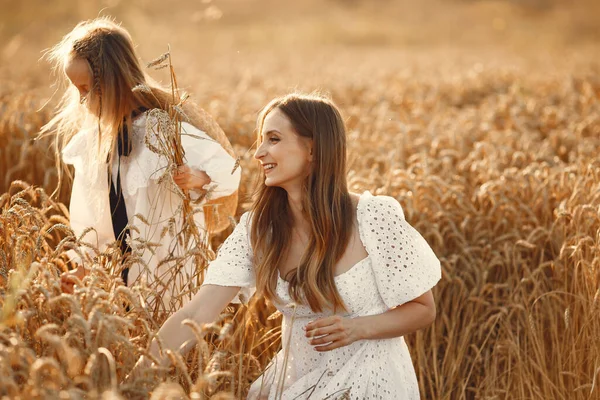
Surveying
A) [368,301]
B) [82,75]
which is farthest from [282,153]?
[82,75]

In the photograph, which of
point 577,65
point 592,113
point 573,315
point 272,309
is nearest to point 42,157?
point 272,309

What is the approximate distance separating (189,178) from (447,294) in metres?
1.54

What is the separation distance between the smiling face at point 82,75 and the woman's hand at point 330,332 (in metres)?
1.47

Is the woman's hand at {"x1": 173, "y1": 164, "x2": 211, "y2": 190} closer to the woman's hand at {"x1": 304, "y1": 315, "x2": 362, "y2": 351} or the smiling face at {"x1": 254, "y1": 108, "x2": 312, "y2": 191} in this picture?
the smiling face at {"x1": 254, "y1": 108, "x2": 312, "y2": 191}

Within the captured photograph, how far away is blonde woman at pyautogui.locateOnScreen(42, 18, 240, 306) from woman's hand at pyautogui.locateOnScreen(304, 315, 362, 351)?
3.10ft

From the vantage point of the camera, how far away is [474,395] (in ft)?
11.7

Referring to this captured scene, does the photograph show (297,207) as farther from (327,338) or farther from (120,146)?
(120,146)

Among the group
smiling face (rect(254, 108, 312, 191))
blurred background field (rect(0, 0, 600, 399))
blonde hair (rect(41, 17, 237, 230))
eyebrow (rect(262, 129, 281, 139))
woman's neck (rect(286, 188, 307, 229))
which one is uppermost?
blonde hair (rect(41, 17, 237, 230))

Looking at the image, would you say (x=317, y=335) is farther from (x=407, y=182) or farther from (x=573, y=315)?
(x=407, y=182)

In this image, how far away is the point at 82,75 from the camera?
3092mm

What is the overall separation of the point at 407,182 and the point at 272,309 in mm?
1165

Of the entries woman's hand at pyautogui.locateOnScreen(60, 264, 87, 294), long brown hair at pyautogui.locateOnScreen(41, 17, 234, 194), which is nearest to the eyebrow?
long brown hair at pyautogui.locateOnScreen(41, 17, 234, 194)

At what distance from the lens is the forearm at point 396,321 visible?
2344mm

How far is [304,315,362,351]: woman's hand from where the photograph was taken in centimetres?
226
